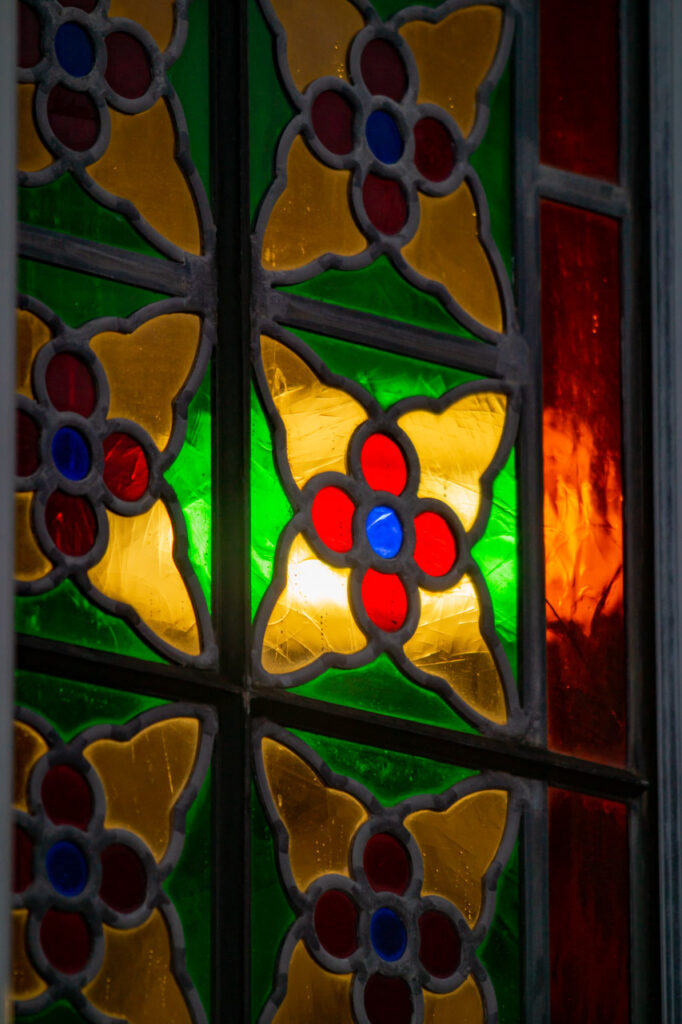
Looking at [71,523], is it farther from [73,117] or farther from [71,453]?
[73,117]

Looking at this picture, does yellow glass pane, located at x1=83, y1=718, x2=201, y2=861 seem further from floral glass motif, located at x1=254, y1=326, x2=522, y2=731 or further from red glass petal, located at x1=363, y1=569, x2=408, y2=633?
red glass petal, located at x1=363, y1=569, x2=408, y2=633

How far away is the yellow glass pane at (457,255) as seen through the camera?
259 centimetres

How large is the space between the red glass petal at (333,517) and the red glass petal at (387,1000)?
Result: 0.60 meters

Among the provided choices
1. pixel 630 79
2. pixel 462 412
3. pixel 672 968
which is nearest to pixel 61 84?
pixel 462 412

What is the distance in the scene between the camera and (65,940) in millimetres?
2123

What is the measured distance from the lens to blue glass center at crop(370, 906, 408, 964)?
234 centimetres

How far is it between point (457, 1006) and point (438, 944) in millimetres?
89

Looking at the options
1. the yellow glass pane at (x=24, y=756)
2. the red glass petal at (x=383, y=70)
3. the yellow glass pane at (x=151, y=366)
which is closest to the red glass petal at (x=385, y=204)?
the red glass petal at (x=383, y=70)

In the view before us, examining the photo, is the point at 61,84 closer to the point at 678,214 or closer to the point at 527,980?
the point at 678,214

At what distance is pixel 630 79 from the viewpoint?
2.81 metres

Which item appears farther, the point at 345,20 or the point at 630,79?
the point at 630,79

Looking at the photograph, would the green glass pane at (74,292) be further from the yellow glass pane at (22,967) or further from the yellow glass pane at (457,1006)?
the yellow glass pane at (457,1006)

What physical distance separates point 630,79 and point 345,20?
52 cm

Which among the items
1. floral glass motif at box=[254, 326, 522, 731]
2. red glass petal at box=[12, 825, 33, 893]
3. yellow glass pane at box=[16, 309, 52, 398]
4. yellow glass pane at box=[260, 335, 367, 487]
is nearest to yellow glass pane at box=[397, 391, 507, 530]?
floral glass motif at box=[254, 326, 522, 731]
